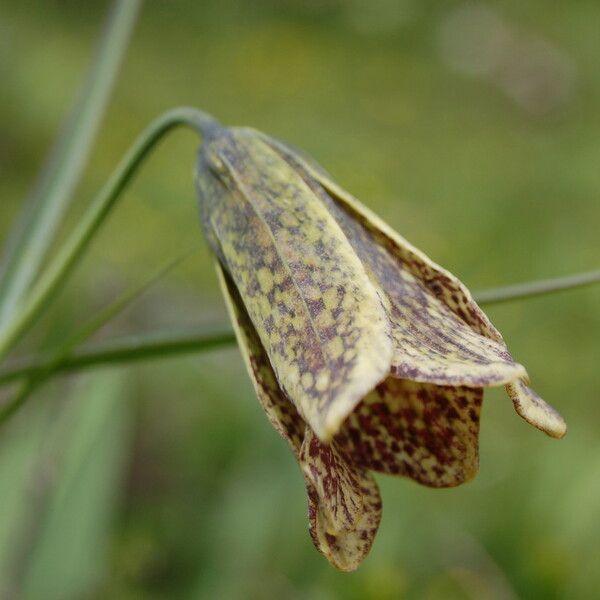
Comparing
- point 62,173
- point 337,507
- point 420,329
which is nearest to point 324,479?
point 337,507

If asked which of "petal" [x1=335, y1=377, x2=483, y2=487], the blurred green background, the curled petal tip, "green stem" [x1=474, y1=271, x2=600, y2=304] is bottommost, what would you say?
the blurred green background

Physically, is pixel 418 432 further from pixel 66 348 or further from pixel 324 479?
pixel 66 348

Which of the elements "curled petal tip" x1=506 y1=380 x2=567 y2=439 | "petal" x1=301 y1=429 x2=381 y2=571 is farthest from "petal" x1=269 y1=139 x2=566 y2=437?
"petal" x1=301 y1=429 x2=381 y2=571

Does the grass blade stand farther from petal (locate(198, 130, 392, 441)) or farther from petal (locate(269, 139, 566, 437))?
petal (locate(269, 139, 566, 437))

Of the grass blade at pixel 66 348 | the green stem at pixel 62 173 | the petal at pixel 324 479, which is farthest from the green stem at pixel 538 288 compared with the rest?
the green stem at pixel 62 173

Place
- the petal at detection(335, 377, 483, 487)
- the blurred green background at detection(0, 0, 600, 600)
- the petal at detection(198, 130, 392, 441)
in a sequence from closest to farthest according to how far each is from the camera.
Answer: the petal at detection(198, 130, 392, 441) < the petal at detection(335, 377, 483, 487) < the blurred green background at detection(0, 0, 600, 600)
